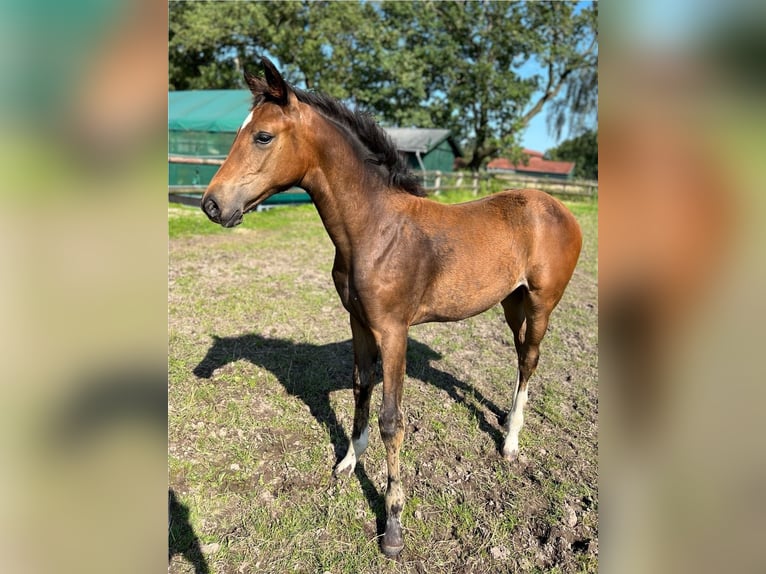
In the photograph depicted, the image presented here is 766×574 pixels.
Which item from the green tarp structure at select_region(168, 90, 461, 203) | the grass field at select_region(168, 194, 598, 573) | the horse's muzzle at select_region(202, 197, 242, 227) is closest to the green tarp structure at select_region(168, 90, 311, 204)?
the green tarp structure at select_region(168, 90, 461, 203)

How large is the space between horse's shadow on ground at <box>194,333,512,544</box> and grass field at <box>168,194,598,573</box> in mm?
18

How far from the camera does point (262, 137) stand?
2020 mm

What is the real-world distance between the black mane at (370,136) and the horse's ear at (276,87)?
10cm

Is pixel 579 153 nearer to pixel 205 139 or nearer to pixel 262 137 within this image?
pixel 205 139

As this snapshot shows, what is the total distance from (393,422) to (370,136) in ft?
4.86

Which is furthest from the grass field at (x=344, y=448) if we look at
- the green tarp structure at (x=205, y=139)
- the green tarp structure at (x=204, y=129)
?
the green tarp structure at (x=205, y=139)

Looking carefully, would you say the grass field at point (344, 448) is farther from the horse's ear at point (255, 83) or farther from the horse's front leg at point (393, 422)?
the horse's ear at point (255, 83)

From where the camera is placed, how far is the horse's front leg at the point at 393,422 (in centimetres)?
235

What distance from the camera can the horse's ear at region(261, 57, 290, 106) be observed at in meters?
1.92

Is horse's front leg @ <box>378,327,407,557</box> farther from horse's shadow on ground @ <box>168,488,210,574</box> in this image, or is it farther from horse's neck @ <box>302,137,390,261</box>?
horse's shadow on ground @ <box>168,488,210,574</box>
